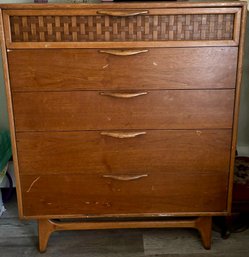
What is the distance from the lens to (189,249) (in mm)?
1420

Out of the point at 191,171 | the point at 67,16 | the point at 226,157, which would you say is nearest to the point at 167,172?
the point at 191,171

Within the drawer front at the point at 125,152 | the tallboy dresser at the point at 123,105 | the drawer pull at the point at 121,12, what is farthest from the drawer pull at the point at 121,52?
the drawer front at the point at 125,152

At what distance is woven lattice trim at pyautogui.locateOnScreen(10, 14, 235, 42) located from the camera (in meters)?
1.13

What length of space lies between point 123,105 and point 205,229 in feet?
2.07

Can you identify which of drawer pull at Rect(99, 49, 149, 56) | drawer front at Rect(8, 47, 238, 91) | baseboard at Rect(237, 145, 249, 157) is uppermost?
drawer pull at Rect(99, 49, 149, 56)

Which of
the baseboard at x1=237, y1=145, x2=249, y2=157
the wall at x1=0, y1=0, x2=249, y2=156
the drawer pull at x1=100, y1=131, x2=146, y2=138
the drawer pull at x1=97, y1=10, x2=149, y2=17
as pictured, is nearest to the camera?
the drawer pull at x1=97, y1=10, x2=149, y2=17

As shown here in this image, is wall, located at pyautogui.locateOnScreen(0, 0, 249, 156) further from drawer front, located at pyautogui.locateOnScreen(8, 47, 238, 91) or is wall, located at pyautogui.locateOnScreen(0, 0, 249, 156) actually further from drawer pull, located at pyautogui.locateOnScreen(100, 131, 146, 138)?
drawer pull, located at pyautogui.locateOnScreen(100, 131, 146, 138)

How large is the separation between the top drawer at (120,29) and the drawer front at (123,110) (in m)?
0.17

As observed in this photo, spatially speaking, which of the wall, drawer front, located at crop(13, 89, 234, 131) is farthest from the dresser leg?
the wall

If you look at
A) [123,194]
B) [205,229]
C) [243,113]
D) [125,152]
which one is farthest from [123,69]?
[243,113]

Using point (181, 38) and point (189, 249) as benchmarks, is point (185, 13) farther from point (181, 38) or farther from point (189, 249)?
point (189, 249)

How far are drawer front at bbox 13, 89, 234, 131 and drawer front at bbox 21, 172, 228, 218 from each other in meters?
0.20

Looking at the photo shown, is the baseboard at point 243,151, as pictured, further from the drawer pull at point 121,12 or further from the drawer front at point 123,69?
the drawer pull at point 121,12

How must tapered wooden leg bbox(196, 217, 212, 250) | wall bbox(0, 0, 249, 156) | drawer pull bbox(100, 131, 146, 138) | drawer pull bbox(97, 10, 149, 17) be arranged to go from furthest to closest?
wall bbox(0, 0, 249, 156) < tapered wooden leg bbox(196, 217, 212, 250) < drawer pull bbox(100, 131, 146, 138) < drawer pull bbox(97, 10, 149, 17)
